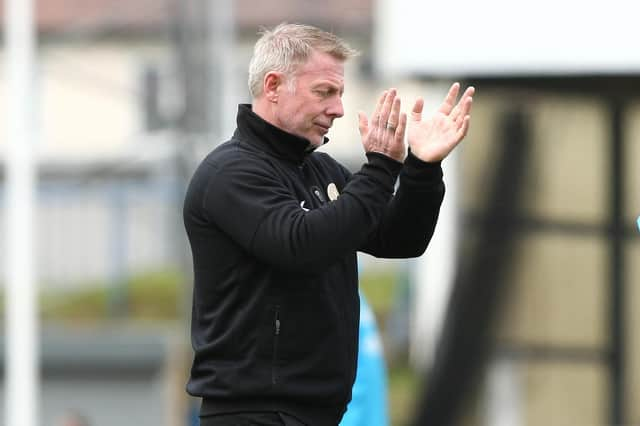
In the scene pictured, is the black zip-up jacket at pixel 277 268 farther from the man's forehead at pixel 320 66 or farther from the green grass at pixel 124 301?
the green grass at pixel 124 301

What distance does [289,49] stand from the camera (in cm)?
448

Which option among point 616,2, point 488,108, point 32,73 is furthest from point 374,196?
point 32,73

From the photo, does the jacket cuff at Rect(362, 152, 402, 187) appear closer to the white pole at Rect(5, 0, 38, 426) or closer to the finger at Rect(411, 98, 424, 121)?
the finger at Rect(411, 98, 424, 121)

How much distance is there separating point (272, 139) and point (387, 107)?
1.00 ft

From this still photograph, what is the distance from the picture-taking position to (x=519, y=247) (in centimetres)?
1124

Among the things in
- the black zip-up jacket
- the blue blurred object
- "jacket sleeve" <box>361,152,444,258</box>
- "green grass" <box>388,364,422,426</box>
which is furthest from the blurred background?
the black zip-up jacket

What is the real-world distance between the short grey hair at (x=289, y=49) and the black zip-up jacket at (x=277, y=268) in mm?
123

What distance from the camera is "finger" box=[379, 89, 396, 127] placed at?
443 centimetres

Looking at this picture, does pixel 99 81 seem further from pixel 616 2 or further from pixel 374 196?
pixel 374 196

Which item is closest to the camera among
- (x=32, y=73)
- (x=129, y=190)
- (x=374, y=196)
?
(x=374, y=196)

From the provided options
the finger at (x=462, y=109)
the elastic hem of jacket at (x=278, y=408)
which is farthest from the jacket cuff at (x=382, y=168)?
the elastic hem of jacket at (x=278, y=408)

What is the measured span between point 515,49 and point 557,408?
237 cm

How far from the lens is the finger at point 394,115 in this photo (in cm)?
442

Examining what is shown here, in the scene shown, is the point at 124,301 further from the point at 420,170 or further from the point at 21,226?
the point at 420,170
